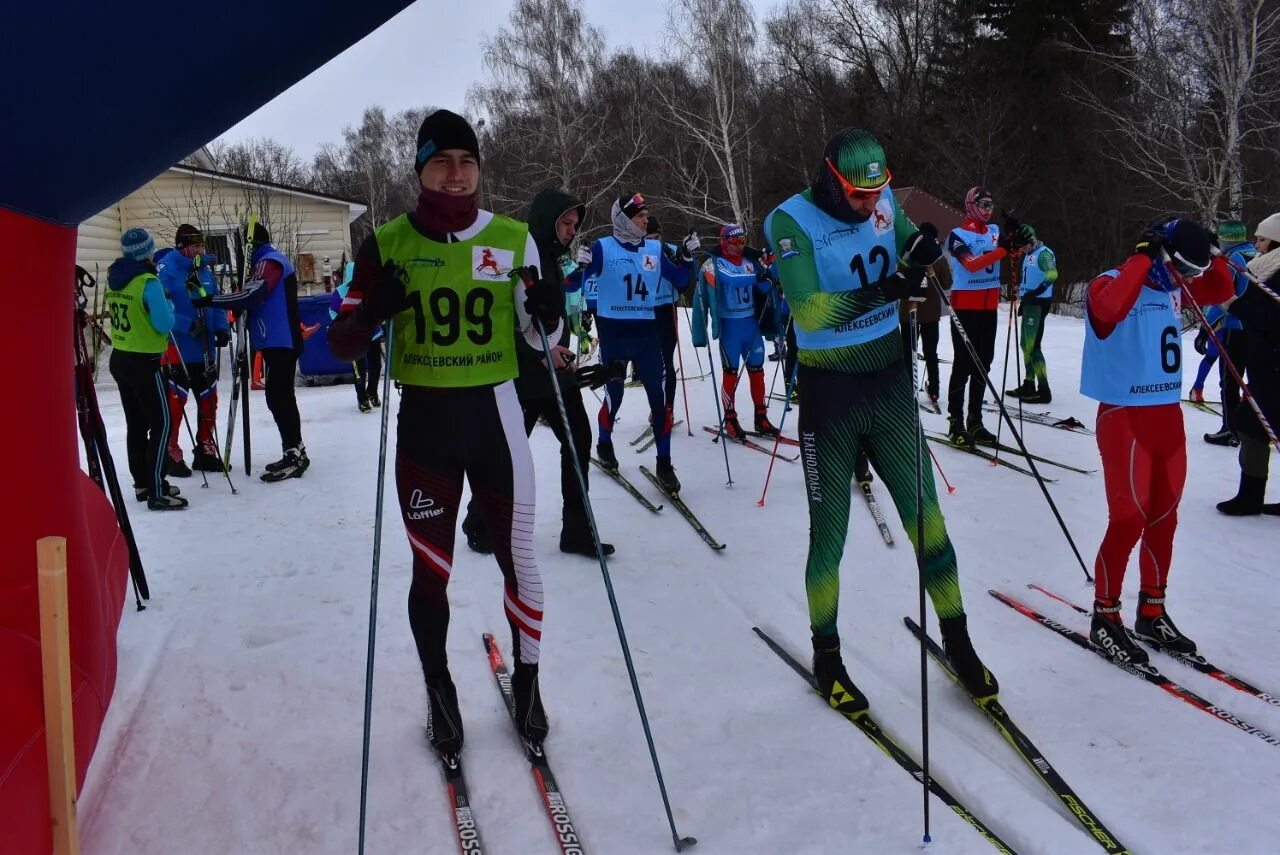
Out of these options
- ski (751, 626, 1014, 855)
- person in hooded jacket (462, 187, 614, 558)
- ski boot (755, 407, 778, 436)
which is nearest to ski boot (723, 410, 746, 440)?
ski boot (755, 407, 778, 436)

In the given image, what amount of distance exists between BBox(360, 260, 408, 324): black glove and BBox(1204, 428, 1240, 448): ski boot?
24.7 feet

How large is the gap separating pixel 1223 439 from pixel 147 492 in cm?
894

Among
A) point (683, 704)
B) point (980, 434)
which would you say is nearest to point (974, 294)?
point (980, 434)

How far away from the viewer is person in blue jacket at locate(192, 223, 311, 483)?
7191 millimetres

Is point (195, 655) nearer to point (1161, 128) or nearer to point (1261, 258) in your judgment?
point (1261, 258)

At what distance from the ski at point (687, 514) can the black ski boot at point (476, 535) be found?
53.0 inches

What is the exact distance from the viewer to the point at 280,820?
2697mm

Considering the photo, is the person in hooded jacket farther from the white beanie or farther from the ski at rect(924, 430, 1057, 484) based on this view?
the white beanie

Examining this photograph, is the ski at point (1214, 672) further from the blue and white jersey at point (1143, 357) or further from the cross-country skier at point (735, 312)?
the cross-country skier at point (735, 312)

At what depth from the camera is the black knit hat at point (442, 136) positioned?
2.82 meters

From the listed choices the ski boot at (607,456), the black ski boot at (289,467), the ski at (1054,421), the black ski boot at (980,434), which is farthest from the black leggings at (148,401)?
the ski at (1054,421)

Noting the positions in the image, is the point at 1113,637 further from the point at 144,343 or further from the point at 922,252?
the point at 144,343

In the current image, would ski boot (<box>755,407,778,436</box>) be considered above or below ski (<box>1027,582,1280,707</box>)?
above

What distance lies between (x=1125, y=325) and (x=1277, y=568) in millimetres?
2086
